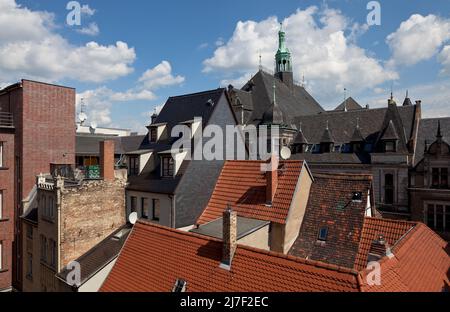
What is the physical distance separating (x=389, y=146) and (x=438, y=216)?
8248 millimetres

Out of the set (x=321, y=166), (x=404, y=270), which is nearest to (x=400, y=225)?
(x=404, y=270)

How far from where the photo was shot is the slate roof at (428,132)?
31.3 meters

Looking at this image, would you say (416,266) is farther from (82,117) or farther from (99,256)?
(82,117)

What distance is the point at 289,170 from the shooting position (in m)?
17.4

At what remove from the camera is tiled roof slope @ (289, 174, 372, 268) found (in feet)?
48.6

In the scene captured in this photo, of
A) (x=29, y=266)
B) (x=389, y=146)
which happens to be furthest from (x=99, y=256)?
(x=389, y=146)

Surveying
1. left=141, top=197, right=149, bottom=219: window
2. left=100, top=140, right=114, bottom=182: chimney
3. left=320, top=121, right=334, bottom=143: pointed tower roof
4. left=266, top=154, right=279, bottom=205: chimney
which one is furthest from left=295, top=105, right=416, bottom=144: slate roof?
left=100, top=140, right=114, bottom=182: chimney

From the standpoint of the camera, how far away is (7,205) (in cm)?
2320

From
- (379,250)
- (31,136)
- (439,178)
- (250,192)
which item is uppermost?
(31,136)

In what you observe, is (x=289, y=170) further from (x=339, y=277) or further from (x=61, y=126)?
(x=61, y=126)

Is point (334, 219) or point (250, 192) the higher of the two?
point (250, 192)

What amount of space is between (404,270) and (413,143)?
81.4ft

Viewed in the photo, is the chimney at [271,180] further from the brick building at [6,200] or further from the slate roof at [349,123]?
the slate roof at [349,123]

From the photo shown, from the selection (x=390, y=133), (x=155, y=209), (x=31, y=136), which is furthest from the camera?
(x=390, y=133)
